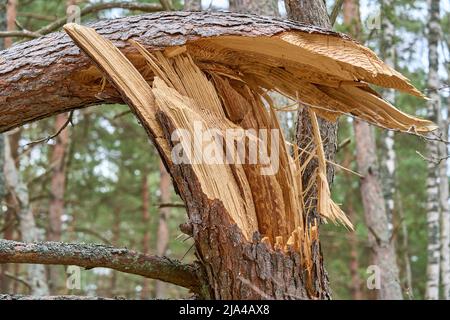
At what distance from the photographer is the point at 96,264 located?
2701 millimetres

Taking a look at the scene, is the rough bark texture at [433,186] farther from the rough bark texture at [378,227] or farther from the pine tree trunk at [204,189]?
the pine tree trunk at [204,189]

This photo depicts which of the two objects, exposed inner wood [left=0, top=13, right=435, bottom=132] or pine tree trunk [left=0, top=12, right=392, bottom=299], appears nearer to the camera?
pine tree trunk [left=0, top=12, right=392, bottom=299]

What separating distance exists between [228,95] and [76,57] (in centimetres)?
69

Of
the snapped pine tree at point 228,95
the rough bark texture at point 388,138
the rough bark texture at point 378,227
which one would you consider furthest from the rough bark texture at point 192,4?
the rough bark texture at point 388,138

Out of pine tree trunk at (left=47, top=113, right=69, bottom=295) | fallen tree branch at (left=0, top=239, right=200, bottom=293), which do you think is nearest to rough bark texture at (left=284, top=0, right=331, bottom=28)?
fallen tree branch at (left=0, top=239, right=200, bottom=293)

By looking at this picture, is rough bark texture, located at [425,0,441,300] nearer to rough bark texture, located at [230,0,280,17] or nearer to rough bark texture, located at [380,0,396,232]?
rough bark texture, located at [380,0,396,232]

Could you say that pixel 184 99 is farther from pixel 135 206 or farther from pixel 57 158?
pixel 135 206

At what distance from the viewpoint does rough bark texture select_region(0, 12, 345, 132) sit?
256cm

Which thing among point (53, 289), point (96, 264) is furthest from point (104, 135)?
point (96, 264)

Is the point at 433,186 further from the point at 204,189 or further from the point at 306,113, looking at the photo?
the point at 204,189

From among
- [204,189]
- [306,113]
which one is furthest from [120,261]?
[306,113]

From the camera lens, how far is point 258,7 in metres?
4.84

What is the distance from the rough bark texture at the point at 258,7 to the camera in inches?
190

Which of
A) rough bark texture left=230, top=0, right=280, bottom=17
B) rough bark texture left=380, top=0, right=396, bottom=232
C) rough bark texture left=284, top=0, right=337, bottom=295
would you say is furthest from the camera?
rough bark texture left=380, top=0, right=396, bottom=232
